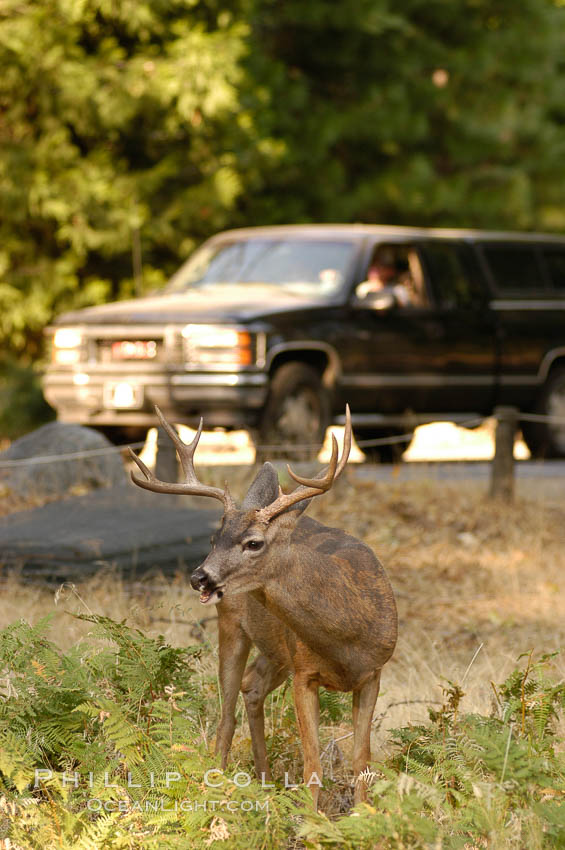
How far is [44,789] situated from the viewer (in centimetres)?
422

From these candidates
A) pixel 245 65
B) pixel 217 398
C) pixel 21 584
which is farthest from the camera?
pixel 245 65

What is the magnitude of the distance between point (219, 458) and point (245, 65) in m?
8.59

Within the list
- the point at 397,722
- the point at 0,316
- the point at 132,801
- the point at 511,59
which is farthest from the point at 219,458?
the point at 511,59

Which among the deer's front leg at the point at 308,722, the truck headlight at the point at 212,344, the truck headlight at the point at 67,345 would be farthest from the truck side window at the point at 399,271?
the deer's front leg at the point at 308,722

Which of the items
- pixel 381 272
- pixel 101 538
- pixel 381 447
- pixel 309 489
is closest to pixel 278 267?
pixel 381 272

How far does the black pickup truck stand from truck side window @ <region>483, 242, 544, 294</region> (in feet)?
0.07

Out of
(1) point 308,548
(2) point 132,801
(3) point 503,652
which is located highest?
(1) point 308,548

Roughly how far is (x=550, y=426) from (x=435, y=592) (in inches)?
212

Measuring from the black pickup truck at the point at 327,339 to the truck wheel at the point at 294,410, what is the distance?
0.01 m

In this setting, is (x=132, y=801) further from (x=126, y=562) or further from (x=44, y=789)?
(x=126, y=562)

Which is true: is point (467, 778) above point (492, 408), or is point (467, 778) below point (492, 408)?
above

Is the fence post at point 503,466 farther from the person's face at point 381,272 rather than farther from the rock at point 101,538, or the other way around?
the rock at point 101,538

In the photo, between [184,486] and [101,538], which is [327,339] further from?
[184,486]

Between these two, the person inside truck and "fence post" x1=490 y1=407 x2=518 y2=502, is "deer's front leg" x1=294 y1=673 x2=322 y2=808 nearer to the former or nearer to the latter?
"fence post" x1=490 y1=407 x2=518 y2=502
